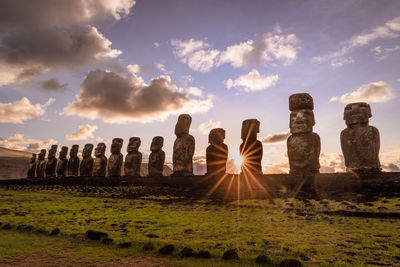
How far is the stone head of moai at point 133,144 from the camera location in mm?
18169

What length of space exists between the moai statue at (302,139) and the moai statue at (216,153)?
134 inches

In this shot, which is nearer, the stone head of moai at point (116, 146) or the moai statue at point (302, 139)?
the moai statue at point (302, 139)

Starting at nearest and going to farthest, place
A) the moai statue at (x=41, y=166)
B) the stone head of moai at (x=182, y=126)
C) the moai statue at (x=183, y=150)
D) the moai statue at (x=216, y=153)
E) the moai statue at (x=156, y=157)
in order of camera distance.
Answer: the moai statue at (x=216, y=153)
the moai statue at (x=183, y=150)
the stone head of moai at (x=182, y=126)
the moai statue at (x=156, y=157)
the moai statue at (x=41, y=166)

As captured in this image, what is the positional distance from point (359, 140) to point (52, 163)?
1124 inches

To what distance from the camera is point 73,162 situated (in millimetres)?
25406

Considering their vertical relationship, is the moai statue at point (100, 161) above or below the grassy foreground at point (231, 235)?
above

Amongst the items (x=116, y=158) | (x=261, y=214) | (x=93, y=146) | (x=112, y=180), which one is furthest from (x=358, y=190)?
(x=93, y=146)

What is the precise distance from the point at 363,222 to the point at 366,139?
4833mm

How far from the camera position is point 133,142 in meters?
18.2

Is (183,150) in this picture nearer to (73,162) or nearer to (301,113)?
(301,113)

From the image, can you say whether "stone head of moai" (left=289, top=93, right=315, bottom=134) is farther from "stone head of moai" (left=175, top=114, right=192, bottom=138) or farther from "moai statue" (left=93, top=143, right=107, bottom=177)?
"moai statue" (left=93, top=143, right=107, bottom=177)

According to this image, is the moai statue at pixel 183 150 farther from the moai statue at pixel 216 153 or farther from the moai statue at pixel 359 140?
the moai statue at pixel 359 140

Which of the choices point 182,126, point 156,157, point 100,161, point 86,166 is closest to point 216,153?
point 182,126

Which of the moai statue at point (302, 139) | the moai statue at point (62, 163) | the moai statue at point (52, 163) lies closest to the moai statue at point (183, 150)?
the moai statue at point (302, 139)
